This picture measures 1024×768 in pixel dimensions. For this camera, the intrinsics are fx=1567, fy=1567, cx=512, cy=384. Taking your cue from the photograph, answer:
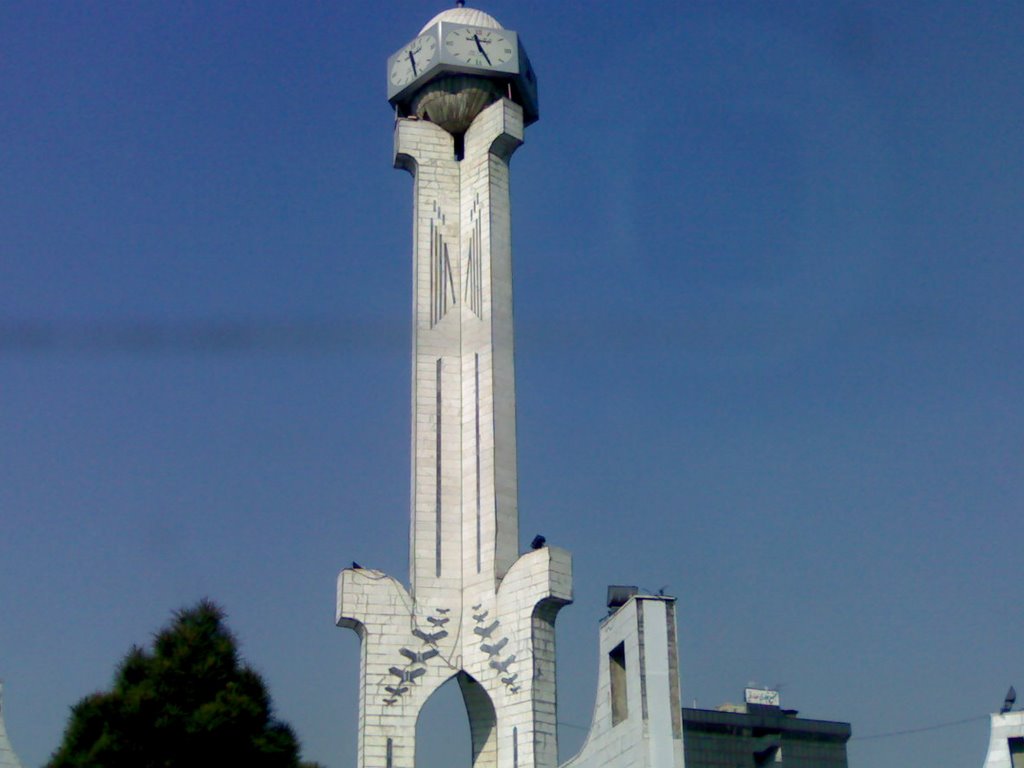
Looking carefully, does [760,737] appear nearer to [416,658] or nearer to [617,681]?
[416,658]

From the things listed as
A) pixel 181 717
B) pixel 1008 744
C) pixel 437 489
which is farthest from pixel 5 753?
pixel 1008 744

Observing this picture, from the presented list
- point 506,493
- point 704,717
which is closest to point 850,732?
point 704,717

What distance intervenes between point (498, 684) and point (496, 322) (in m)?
11.1

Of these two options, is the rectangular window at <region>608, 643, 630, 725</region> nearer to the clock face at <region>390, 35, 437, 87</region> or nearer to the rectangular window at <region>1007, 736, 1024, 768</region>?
the rectangular window at <region>1007, 736, 1024, 768</region>

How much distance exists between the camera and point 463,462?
46.6 meters

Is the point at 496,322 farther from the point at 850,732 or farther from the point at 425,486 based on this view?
the point at 850,732

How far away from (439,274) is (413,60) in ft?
24.0

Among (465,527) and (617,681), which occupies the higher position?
(465,527)

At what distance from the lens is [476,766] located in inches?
1715

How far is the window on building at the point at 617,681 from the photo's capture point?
32.6 meters

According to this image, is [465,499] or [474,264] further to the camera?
[474,264]

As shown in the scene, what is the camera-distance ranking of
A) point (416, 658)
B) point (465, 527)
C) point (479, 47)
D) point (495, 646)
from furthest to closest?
point (479, 47) → point (465, 527) → point (416, 658) → point (495, 646)

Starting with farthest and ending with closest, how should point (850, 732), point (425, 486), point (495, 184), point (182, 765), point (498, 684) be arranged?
point (850, 732), point (495, 184), point (425, 486), point (498, 684), point (182, 765)

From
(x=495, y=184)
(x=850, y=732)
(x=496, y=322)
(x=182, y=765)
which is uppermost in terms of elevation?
(x=495, y=184)
